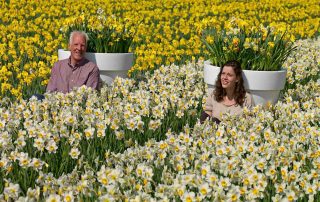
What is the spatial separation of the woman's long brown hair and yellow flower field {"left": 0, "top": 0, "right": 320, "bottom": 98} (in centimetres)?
108

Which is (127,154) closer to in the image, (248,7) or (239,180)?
(239,180)

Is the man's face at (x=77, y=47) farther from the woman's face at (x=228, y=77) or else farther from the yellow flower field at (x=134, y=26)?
the woman's face at (x=228, y=77)

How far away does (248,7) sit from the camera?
18859mm

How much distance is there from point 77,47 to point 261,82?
7.56 feet

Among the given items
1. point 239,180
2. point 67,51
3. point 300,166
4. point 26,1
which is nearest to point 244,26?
point 67,51

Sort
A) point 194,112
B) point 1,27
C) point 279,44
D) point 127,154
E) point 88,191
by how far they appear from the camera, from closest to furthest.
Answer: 1. point 88,191
2. point 127,154
3. point 194,112
4. point 279,44
5. point 1,27

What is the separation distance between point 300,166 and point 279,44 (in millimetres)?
2970

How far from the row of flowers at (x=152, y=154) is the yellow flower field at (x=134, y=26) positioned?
164 cm

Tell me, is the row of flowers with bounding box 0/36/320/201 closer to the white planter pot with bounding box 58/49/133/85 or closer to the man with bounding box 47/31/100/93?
the man with bounding box 47/31/100/93

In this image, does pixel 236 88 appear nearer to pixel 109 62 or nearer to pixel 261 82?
pixel 261 82

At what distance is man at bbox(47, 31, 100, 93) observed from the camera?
7359 mm

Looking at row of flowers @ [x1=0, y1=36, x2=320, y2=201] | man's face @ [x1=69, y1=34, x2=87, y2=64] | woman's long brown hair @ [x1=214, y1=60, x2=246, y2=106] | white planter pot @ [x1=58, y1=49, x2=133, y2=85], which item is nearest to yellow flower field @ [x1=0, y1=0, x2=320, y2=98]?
white planter pot @ [x1=58, y1=49, x2=133, y2=85]

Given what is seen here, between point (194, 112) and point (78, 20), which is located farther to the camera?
point (78, 20)

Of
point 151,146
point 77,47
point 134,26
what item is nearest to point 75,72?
point 77,47
